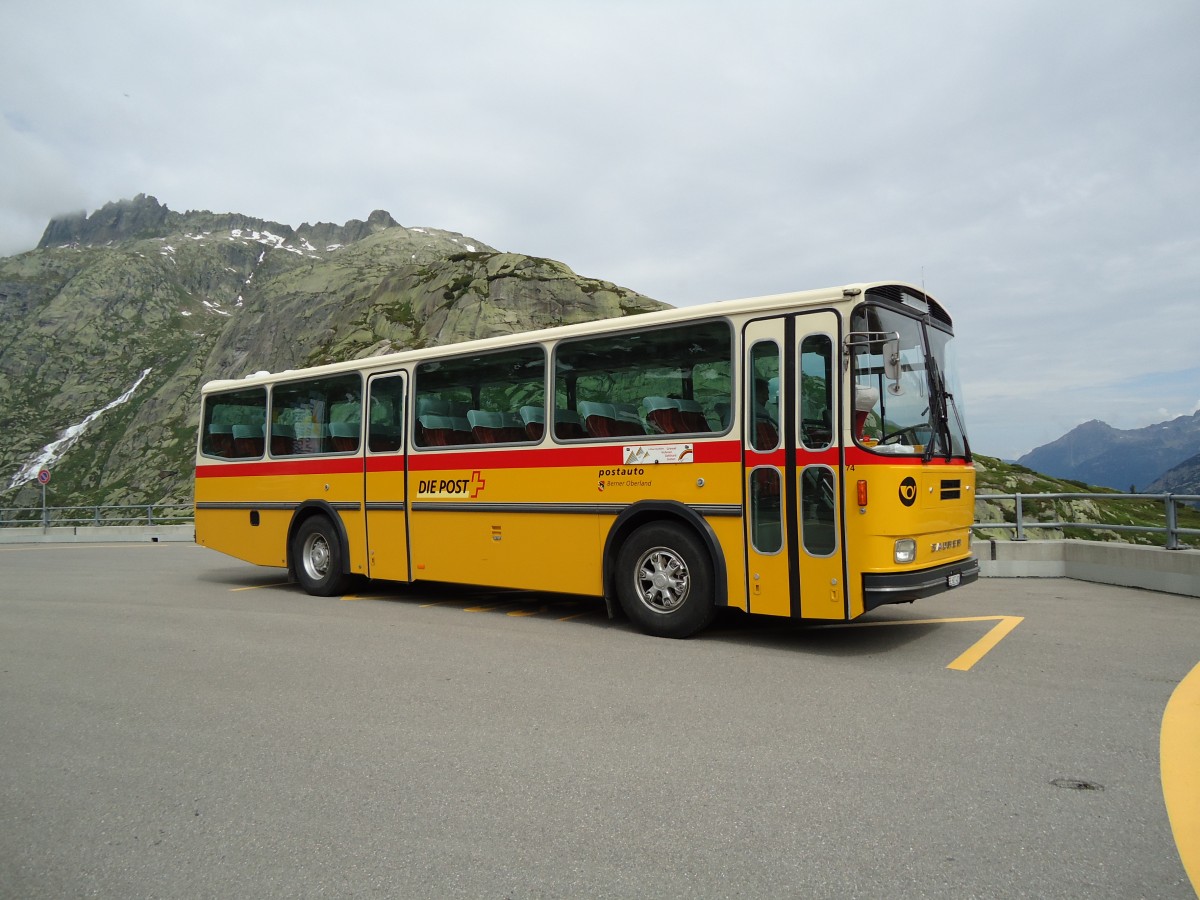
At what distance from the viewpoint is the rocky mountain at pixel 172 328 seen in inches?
2709

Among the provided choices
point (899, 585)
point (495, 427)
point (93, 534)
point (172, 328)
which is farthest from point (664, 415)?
point (172, 328)

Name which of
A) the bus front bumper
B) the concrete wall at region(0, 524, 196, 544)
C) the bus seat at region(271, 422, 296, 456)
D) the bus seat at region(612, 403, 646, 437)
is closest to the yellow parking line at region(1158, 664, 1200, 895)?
the bus front bumper

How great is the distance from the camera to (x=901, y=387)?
687 cm

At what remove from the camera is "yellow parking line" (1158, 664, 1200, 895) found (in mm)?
3260

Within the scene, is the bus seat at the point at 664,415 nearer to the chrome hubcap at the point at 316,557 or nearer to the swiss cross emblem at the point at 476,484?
the swiss cross emblem at the point at 476,484

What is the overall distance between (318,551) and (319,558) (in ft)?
0.30

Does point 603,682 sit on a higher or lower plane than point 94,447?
lower

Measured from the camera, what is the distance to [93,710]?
552 centimetres

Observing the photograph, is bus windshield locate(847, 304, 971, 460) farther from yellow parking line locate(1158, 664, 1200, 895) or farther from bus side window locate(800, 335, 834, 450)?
yellow parking line locate(1158, 664, 1200, 895)

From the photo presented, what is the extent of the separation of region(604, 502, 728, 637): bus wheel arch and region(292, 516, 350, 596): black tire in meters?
4.29

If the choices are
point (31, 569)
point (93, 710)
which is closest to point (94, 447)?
point (31, 569)

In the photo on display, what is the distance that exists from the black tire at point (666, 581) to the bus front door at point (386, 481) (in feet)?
10.7

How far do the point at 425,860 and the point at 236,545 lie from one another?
32.7 feet

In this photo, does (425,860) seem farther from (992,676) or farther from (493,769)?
(992,676)
